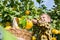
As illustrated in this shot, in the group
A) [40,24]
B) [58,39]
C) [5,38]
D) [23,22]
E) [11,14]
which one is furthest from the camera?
[58,39]

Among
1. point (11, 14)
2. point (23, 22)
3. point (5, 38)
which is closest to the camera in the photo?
point (5, 38)

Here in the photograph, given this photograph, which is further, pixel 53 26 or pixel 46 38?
pixel 53 26

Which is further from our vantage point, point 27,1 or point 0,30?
point 27,1

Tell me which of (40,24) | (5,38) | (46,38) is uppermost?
(5,38)

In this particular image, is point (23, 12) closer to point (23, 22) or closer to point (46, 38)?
point (23, 22)

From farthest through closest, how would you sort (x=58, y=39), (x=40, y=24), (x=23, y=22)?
(x=58, y=39) < (x=23, y=22) < (x=40, y=24)

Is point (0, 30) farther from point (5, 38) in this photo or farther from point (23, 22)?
point (23, 22)

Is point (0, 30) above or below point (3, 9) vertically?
above

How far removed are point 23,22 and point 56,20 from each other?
107 centimetres

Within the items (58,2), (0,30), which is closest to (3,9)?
(58,2)

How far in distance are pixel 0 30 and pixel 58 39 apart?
9.78 ft

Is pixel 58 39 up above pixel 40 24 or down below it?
below

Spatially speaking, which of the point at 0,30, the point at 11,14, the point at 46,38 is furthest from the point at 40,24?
the point at 0,30

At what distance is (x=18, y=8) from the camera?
134 inches
